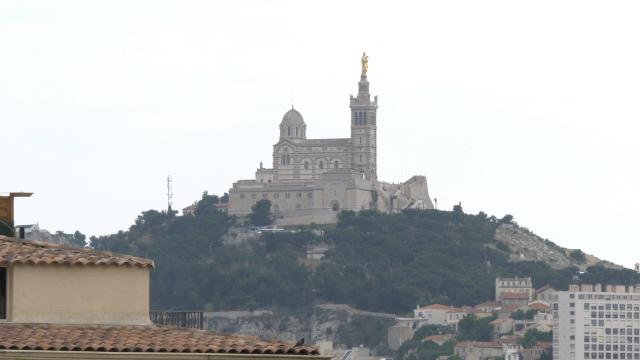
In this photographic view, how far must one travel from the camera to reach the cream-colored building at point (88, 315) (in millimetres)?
19438

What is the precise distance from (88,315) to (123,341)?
667mm

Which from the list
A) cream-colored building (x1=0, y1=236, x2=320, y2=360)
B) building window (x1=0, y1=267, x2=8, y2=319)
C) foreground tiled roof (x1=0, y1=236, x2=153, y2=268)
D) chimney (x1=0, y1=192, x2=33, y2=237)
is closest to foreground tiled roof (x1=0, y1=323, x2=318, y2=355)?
cream-colored building (x1=0, y1=236, x2=320, y2=360)

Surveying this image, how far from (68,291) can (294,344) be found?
1.94 m

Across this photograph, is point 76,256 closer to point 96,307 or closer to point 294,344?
point 96,307

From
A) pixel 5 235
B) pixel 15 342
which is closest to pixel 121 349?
pixel 15 342

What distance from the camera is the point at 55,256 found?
67.7 feet

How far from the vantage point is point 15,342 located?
63.4 ft

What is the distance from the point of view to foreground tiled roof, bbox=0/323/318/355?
19391 millimetres

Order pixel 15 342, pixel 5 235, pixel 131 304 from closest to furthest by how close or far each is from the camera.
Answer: pixel 15 342 → pixel 131 304 → pixel 5 235

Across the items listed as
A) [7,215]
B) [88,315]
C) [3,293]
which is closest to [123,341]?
[88,315]

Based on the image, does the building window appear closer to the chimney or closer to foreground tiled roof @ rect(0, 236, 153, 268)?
foreground tiled roof @ rect(0, 236, 153, 268)

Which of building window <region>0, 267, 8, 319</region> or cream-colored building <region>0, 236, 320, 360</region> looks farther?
building window <region>0, 267, 8, 319</region>

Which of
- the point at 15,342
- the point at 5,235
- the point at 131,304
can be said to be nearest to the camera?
the point at 15,342

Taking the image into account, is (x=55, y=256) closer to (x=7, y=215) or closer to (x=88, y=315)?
(x=88, y=315)
